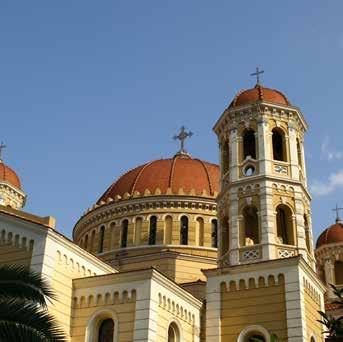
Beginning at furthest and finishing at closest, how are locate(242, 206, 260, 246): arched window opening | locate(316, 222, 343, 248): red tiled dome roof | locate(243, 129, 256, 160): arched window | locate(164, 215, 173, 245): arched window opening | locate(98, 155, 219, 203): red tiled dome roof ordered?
locate(316, 222, 343, 248): red tiled dome roof
locate(98, 155, 219, 203): red tiled dome roof
locate(164, 215, 173, 245): arched window opening
locate(243, 129, 256, 160): arched window
locate(242, 206, 260, 246): arched window opening

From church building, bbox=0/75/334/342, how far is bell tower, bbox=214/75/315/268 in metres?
0.04

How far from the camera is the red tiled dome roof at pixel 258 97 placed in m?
26.5

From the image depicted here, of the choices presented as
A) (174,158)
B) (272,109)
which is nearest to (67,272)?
(272,109)

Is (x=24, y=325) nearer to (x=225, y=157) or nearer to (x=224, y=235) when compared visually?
(x=224, y=235)

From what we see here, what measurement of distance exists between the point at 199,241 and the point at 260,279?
1036 centimetres

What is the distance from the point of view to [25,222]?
21.5m

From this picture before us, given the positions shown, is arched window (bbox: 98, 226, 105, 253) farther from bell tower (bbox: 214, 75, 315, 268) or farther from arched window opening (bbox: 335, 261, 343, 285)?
arched window opening (bbox: 335, 261, 343, 285)

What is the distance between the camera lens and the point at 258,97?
26484 millimetres

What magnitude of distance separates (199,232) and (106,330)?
12.3 m

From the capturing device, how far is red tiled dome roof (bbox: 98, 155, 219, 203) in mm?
34719

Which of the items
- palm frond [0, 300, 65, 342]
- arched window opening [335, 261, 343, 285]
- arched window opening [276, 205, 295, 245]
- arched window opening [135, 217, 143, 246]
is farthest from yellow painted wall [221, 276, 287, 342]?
arched window opening [335, 261, 343, 285]

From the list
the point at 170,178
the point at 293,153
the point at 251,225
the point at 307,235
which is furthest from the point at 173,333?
the point at 170,178

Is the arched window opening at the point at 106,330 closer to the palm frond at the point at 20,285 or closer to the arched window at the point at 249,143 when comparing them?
the palm frond at the point at 20,285

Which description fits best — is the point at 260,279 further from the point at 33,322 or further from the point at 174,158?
the point at 174,158
